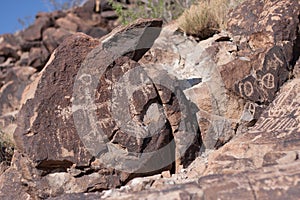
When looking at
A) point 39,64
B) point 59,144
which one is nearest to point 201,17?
point 59,144

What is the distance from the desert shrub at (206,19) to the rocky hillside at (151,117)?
30.9 inches

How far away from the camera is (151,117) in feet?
11.5

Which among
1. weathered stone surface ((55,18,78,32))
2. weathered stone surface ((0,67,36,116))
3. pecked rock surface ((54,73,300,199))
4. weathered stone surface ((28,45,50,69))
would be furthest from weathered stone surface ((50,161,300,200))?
weathered stone surface ((55,18,78,32))

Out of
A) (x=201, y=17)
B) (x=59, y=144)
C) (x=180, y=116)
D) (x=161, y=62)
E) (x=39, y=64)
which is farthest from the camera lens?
(x=39, y=64)

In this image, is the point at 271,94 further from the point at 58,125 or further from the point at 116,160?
the point at 58,125

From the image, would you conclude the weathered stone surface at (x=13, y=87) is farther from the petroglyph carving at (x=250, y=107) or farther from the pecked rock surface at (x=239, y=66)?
the petroglyph carving at (x=250, y=107)

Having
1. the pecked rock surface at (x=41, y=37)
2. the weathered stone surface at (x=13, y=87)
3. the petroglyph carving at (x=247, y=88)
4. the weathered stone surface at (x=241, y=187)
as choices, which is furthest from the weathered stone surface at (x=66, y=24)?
the weathered stone surface at (x=241, y=187)

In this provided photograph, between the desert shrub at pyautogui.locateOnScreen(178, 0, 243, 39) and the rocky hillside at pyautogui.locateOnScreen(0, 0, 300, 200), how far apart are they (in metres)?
0.79

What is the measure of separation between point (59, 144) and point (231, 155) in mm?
1391

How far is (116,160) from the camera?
133 inches

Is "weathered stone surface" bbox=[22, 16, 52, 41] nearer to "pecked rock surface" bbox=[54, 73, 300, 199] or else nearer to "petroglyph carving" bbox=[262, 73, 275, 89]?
"petroglyph carving" bbox=[262, 73, 275, 89]

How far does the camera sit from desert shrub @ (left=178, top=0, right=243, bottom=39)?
5.23m

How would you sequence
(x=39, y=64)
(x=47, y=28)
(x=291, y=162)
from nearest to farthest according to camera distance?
(x=291, y=162)
(x=39, y=64)
(x=47, y=28)

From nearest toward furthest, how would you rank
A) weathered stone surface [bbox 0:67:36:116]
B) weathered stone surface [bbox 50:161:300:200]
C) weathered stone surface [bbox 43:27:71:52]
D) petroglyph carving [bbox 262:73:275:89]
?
weathered stone surface [bbox 50:161:300:200] < petroglyph carving [bbox 262:73:275:89] < weathered stone surface [bbox 0:67:36:116] < weathered stone surface [bbox 43:27:71:52]
